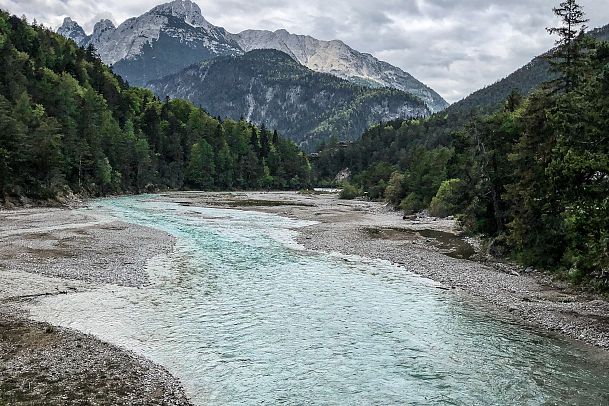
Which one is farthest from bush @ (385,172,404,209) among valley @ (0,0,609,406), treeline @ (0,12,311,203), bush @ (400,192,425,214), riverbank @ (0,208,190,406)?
riverbank @ (0,208,190,406)

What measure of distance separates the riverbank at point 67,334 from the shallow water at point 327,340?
1.08 metres

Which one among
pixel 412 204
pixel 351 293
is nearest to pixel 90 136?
pixel 412 204

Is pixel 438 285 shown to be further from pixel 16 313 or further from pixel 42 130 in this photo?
pixel 42 130

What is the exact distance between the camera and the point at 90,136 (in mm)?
106812

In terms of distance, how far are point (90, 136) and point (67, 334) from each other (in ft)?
319

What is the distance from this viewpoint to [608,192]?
→ 24.6 meters

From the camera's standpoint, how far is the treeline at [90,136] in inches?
2899

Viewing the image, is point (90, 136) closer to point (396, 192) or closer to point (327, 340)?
point (396, 192)

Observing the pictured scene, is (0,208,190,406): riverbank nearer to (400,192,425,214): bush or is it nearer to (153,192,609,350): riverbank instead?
(153,192,609,350): riverbank

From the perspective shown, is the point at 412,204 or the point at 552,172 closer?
the point at 552,172

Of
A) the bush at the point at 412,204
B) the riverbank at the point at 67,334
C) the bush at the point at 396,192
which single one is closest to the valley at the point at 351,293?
the riverbank at the point at 67,334

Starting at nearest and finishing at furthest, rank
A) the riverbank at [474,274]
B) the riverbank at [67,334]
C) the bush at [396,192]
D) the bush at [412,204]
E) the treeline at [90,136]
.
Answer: the riverbank at [67,334] < the riverbank at [474,274] < the treeline at [90,136] < the bush at [412,204] < the bush at [396,192]

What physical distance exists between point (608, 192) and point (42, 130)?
74554 mm

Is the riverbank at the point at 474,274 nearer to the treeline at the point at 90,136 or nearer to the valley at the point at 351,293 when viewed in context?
the valley at the point at 351,293
